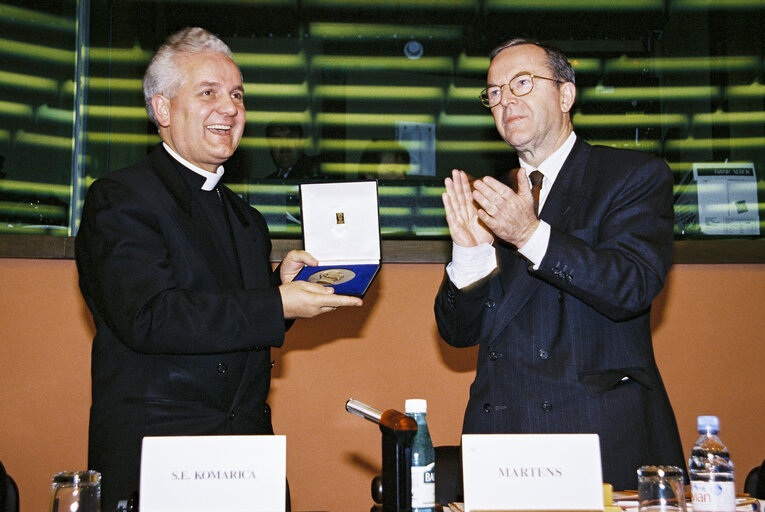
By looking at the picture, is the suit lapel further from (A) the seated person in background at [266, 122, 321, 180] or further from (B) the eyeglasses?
(A) the seated person in background at [266, 122, 321, 180]

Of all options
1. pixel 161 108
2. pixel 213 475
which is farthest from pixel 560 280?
pixel 161 108

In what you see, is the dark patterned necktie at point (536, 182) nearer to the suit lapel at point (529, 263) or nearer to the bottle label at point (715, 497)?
the suit lapel at point (529, 263)

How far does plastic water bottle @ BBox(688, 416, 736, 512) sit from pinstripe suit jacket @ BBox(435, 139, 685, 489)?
163 millimetres

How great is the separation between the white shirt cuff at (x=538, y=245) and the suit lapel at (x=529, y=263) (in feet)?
0.28

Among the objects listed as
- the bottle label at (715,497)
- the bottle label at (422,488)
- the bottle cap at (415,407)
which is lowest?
the bottle label at (715,497)

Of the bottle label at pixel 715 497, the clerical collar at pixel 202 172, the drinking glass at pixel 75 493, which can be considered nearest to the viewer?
the drinking glass at pixel 75 493

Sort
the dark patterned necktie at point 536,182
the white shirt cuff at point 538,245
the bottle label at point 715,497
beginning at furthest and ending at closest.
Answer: the dark patterned necktie at point 536,182, the white shirt cuff at point 538,245, the bottle label at point 715,497

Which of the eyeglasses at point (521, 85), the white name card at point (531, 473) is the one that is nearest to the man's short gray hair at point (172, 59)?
the eyeglasses at point (521, 85)

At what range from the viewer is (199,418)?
1.96 meters

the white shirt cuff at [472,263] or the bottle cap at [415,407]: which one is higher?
the white shirt cuff at [472,263]

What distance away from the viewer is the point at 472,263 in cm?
208

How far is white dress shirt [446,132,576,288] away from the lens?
1.83m

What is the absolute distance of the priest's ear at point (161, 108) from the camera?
7.36ft

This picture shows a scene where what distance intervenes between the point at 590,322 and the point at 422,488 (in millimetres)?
796
